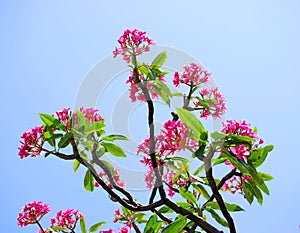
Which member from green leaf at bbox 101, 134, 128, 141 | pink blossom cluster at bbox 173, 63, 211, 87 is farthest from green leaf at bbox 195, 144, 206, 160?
pink blossom cluster at bbox 173, 63, 211, 87

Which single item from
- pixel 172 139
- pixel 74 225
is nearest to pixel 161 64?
pixel 172 139

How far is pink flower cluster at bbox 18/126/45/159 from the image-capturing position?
2459 millimetres

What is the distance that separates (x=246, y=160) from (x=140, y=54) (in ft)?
3.63

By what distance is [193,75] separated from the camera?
9.64 ft

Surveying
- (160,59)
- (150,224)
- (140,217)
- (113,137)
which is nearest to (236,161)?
(150,224)

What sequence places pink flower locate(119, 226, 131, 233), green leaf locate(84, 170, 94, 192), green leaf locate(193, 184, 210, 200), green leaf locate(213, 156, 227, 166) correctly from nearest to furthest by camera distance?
green leaf locate(213, 156, 227, 166), green leaf locate(193, 184, 210, 200), green leaf locate(84, 170, 94, 192), pink flower locate(119, 226, 131, 233)

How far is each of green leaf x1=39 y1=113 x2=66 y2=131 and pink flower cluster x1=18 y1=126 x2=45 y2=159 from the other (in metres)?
Answer: 0.09

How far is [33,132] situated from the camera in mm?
2488

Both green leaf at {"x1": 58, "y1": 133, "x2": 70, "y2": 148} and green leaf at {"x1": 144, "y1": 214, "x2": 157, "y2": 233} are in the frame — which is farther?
green leaf at {"x1": 144, "y1": 214, "x2": 157, "y2": 233}

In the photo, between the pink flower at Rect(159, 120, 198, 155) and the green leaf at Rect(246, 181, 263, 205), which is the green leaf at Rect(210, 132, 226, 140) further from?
the green leaf at Rect(246, 181, 263, 205)

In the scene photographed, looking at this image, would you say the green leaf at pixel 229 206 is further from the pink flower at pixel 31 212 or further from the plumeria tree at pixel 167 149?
the pink flower at pixel 31 212

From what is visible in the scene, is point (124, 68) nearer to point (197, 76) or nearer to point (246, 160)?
point (197, 76)

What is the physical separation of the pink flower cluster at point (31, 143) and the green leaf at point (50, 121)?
9 centimetres

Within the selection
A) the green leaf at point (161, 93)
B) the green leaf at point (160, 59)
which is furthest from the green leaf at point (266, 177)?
the green leaf at point (160, 59)
